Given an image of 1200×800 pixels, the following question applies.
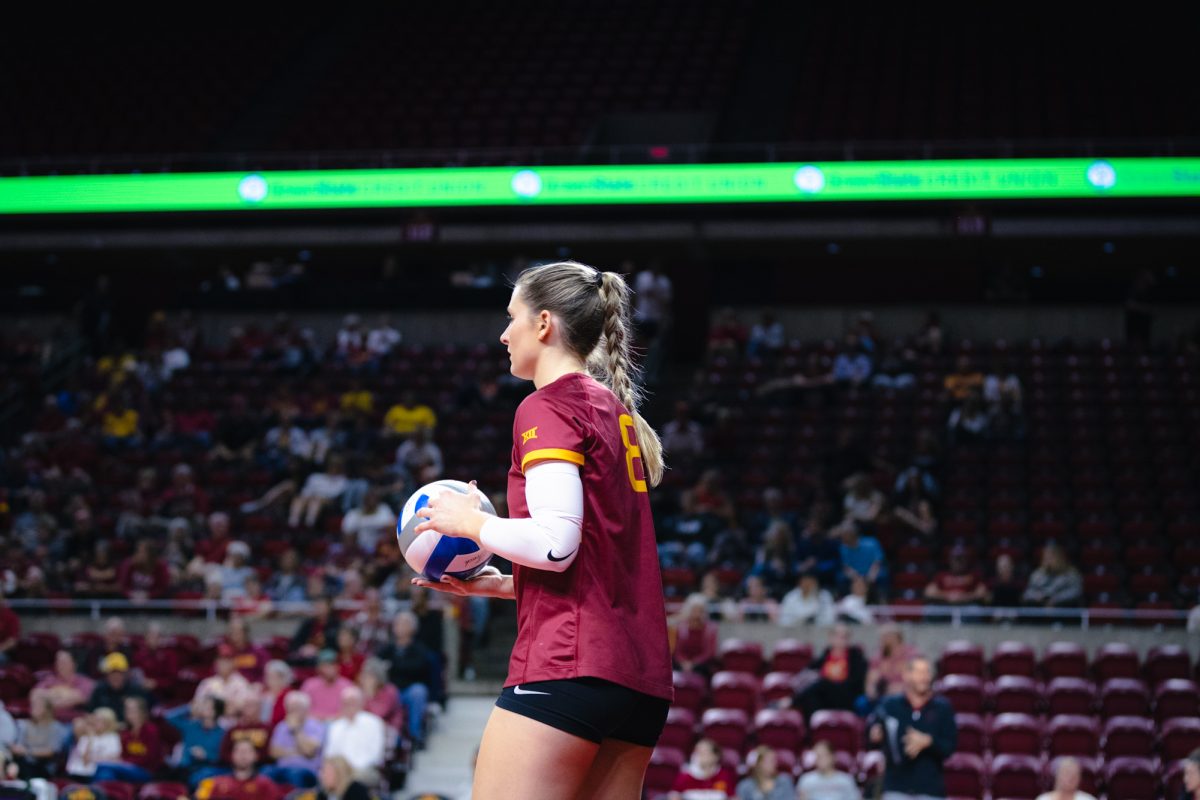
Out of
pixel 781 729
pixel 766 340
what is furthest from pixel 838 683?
pixel 766 340

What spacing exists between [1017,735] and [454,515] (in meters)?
7.70

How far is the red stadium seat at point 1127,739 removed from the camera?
30.8ft

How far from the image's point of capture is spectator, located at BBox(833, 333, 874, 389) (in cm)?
1584

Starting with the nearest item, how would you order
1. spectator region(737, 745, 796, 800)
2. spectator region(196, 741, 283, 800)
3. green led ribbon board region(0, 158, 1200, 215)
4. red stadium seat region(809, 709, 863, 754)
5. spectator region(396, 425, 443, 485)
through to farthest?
spectator region(737, 745, 796, 800)
spectator region(196, 741, 283, 800)
red stadium seat region(809, 709, 863, 754)
spectator region(396, 425, 443, 485)
green led ribbon board region(0, 158, 1200, 215)

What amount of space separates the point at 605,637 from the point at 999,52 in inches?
784

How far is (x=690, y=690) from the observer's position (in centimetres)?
1023

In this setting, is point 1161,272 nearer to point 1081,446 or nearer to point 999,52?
point 999,52

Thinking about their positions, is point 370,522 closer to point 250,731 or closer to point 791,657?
point 250,731

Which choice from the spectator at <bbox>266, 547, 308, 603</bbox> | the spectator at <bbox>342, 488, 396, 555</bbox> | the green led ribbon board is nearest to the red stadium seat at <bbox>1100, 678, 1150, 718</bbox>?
the spectator at <bbox>342, 488, 396, 555</bbox>

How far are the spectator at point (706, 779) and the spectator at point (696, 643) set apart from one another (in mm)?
1799

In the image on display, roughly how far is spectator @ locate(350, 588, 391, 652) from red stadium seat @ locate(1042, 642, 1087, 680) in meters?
5.13

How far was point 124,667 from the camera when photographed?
1044 cm

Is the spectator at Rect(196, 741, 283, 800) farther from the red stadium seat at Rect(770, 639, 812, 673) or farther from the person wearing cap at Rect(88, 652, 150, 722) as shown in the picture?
the red stadium seat at Rect(770, 639, 812, 673)

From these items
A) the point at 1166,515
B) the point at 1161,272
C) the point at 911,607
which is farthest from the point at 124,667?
the point at 1161,272
